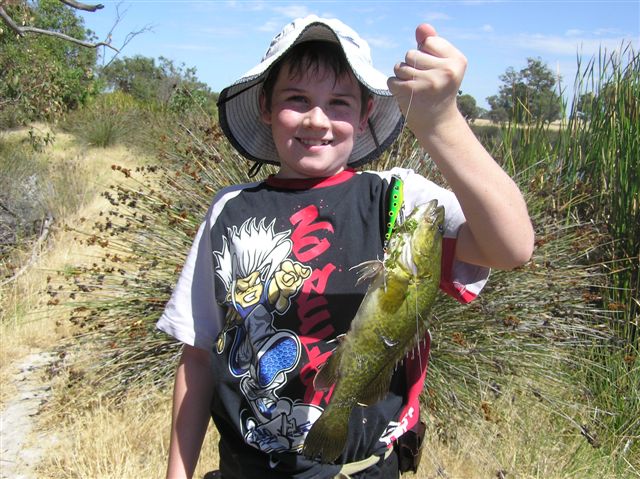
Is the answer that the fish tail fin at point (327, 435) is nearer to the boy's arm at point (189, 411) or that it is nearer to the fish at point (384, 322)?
the fish at point (384, 322)

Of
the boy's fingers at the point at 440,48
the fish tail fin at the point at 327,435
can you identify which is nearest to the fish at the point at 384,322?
the fish tail fin at the point at 327,435

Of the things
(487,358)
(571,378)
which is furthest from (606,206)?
(487,358)

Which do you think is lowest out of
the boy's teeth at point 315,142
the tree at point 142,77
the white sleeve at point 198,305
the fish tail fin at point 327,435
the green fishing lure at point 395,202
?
the fish tail fin at point 327,435

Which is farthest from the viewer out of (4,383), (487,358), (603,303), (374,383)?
(4,383)

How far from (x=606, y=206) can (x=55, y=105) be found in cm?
916

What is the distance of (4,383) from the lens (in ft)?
16.5

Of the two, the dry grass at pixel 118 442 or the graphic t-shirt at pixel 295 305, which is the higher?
the graphic t-shirt at pixel 295 305

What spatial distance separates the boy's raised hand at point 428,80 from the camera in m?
1.21

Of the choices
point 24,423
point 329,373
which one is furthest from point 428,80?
point 24,423

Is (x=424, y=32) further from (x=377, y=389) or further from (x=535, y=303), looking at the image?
(x=535, y=303)

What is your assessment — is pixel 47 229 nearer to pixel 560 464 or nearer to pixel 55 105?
pixel 55 105

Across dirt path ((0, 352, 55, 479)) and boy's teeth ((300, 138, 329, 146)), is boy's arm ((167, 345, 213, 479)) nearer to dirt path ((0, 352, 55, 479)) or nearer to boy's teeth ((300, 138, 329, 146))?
boy's teeth ((300, 138, 329, 146))

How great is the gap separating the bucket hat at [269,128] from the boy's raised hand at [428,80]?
1.45 ft

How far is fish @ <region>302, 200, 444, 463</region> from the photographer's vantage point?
54.8 inches
